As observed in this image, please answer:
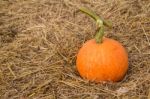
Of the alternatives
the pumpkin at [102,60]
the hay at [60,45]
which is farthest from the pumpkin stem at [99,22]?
the hay at [60,45]

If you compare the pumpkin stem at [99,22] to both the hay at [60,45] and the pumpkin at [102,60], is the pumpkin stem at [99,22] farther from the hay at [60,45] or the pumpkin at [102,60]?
the hay at [60,45]

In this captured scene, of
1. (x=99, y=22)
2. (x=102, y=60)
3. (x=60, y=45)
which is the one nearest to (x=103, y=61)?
(x=102, y=60)

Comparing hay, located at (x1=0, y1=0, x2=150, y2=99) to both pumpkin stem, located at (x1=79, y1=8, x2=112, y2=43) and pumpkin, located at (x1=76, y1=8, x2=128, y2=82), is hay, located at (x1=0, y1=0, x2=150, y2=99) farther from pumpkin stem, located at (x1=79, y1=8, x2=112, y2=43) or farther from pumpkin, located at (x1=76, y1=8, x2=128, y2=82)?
pumpkin stem, located at (x1=79, y1=8, x2=112, y2=43)

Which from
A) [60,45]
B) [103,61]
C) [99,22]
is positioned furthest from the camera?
[60,45]

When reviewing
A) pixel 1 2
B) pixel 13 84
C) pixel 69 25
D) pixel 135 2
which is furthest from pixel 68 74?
pixel 1 2

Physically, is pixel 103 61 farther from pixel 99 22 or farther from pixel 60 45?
pixel 60 45

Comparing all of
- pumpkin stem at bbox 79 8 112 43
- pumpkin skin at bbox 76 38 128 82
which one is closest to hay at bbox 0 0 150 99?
pumpkin skin at bbox 76 38 128 82

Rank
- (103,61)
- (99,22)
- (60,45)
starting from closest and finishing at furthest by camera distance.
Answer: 1. (99,22)
2. (103,61)
3. (60,45)
